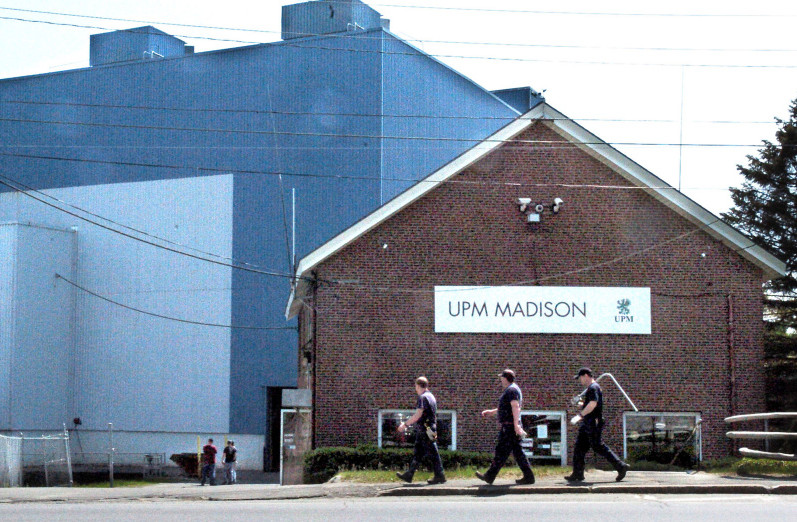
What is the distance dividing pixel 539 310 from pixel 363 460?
6057mm

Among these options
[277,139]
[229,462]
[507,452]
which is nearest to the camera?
[507,452]

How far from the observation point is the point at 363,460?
20.5 meters

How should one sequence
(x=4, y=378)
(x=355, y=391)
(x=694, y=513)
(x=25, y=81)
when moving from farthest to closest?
1. (x=25, y=81)
2. (x=4, y=378)
3. (x=355, y=391)
4. (x=694, y=513)

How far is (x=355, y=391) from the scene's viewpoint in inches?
936

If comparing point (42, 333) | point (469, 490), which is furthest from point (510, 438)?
point (42, 333)

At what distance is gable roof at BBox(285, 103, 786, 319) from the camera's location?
24.1 metres

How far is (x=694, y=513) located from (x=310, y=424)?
13735mm

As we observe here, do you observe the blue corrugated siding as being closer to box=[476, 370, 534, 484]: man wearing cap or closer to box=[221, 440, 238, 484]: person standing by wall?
box=[221, 440, 238, 484]: person standing by wall

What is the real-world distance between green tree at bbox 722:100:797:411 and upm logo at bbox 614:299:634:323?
10344 mm

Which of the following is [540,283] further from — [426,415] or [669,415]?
[426,415]

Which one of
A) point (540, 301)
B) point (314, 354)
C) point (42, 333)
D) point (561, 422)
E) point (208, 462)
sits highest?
point (540, 301)

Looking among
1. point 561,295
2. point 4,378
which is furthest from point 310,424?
point 4,378

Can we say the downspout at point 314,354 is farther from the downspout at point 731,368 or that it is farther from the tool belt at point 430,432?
the downspout at point 731,368

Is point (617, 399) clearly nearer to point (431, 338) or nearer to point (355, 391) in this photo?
point (431, 338)
